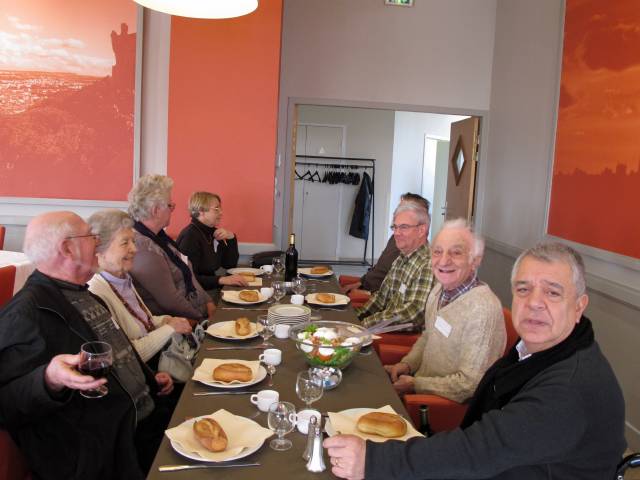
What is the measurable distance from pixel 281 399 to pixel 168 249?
1.98 metres

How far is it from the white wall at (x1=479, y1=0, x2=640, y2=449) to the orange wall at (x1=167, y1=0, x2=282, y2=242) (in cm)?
251

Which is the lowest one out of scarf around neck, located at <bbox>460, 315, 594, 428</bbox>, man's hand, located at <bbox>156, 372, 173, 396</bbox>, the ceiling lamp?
man's hand, located at <bbox>156, 372, 173, 396</bbox>

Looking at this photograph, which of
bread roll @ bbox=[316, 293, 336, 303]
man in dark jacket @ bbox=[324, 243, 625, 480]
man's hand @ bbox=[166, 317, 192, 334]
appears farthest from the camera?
bread roll @ bbox=[316, 293, 336, 303]

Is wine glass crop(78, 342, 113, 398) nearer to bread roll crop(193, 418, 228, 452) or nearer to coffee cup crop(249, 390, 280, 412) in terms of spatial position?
bread roll crop(193, 418, 228, 452)

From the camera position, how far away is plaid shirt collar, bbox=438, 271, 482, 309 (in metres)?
2.58

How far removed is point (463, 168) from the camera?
23.2 feet

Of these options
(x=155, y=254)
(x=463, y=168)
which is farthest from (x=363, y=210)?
(x=155, y=254)

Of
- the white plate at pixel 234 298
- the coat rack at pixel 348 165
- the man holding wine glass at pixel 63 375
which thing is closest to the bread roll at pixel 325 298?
the white plate at pixel 234 298

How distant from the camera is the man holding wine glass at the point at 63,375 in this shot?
1.79m

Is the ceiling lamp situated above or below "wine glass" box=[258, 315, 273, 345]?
above

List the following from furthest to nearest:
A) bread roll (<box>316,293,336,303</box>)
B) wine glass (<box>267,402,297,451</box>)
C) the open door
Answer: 1. the open door
2. bread roll (<box>316,293,336,303</box>)
3. wine glass (<box>267,402,297,451</box>)

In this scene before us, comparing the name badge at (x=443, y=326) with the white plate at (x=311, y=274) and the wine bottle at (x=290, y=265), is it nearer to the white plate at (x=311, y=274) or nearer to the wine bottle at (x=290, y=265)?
the wine bottle at (x=290, y=265)

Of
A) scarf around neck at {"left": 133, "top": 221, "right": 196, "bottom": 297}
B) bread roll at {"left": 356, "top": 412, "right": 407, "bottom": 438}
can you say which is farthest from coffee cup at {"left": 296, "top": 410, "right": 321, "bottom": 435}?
scarf around neck at {"left": 133, "top": 221, "right": 196, "bottom": 297}

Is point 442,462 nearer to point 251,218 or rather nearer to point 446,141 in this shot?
point 251,218
